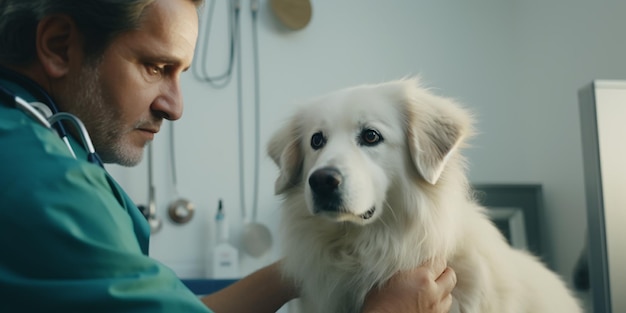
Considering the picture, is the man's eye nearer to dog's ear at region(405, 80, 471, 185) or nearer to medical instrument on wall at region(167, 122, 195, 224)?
dog's ear at region(405, 80, 471, 185)

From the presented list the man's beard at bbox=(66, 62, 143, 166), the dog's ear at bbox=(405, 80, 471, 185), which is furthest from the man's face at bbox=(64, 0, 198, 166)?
the dog's ear at bbox=(405, 80, 471, 185)

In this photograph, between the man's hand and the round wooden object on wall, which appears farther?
the round wooden object on wall

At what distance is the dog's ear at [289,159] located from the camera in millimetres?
1460

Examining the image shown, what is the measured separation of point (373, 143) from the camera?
53.2 inches

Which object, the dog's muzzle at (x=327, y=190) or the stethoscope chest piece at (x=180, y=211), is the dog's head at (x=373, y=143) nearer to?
the dog's muzzle at (x=327, y=190)

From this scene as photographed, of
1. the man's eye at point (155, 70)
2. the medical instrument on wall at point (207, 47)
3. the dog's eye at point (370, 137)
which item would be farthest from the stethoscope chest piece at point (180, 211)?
the man's eye at point (155, 70)

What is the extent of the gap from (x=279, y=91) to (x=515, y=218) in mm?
1166

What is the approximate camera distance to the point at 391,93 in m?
1.40

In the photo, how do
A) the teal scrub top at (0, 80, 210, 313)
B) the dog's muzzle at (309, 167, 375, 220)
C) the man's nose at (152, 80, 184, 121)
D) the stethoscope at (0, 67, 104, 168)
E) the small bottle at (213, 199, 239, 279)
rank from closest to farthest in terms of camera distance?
the teal scrub top at (0, 80, 210, 313), the stethoscope at (0, 67, 104, 168), the man's nose at (152, 80, 184, 121), the dog's muzzle at (309, 167, 375, 220), the small bottle at (213, 199, 239, 279)

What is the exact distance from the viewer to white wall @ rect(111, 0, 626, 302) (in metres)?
2.58

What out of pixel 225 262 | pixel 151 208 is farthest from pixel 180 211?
pixel 225 262

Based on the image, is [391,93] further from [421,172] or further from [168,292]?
[168,292]

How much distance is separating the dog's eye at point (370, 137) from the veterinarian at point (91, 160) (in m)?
0.29

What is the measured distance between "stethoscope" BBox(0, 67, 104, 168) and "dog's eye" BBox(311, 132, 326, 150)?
0.58 metres
